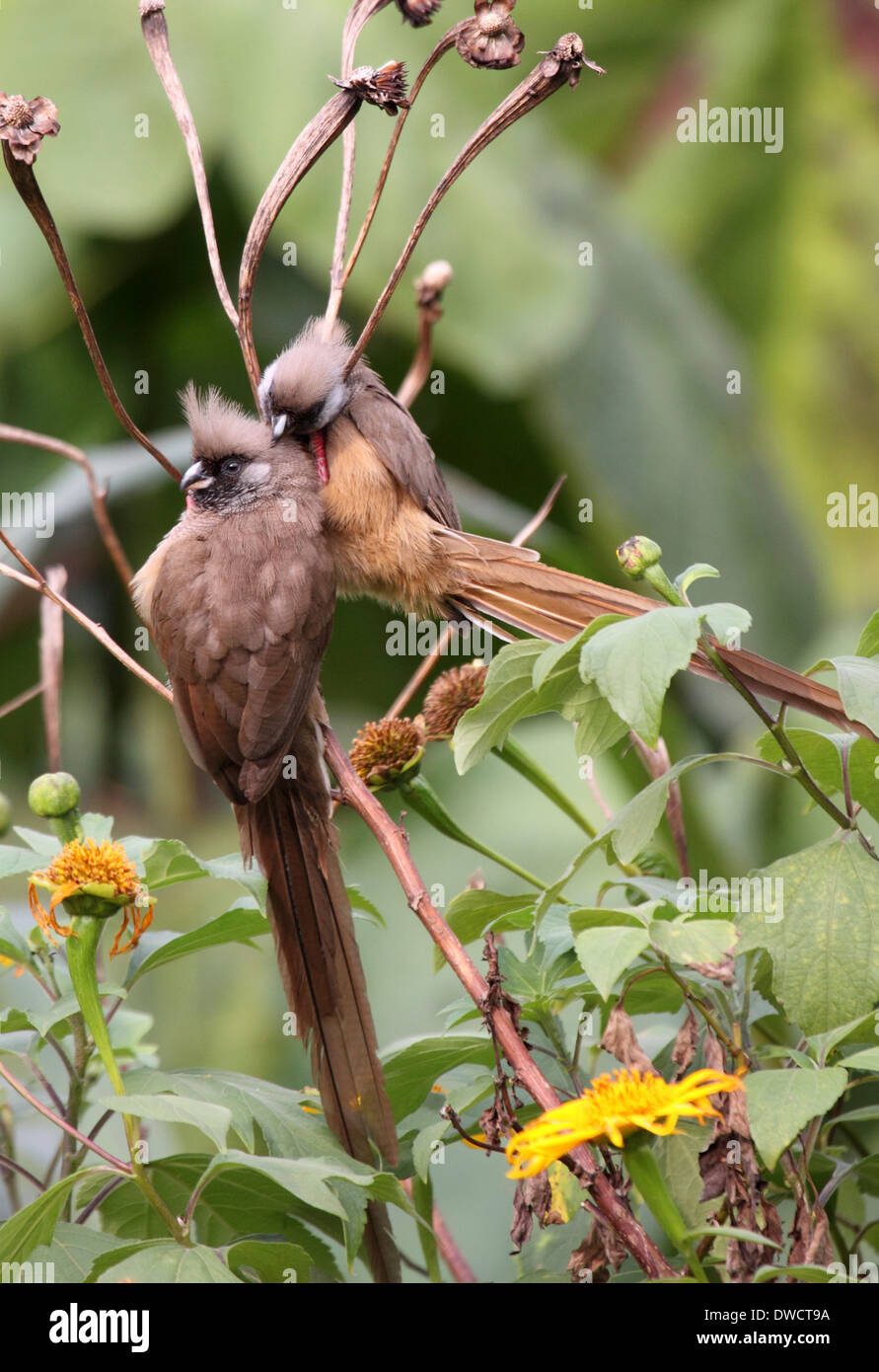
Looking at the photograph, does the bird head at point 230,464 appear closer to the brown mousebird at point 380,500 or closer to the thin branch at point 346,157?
the brown mousebird at point 380,500

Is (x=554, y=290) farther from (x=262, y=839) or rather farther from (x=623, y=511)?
(x=262, y=839)

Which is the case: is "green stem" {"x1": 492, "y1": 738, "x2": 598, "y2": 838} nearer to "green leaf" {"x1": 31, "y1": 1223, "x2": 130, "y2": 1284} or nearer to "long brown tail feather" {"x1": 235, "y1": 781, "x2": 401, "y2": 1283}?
"long brown tail feather" {"x1": 235, "y1": 781, "x2": 401, "y2": 1283}

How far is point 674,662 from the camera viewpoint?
0.59 m

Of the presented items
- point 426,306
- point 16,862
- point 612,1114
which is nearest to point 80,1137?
point 16,862

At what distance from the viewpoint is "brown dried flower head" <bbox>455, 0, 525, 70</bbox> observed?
2.38 feet

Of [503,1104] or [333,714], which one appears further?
[333,714]

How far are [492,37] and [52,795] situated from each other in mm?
507

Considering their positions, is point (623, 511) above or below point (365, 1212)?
above

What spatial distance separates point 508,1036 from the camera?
0.63 m

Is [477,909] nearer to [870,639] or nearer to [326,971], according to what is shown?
[326,971]

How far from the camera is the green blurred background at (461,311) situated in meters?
2.31
